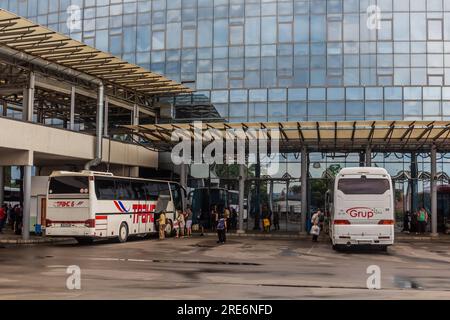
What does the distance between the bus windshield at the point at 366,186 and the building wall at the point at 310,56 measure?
16.1 metres

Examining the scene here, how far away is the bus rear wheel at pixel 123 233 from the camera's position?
29500mm

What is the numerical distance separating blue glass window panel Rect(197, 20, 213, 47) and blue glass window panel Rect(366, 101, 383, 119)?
12068 mm

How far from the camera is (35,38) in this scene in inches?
1109

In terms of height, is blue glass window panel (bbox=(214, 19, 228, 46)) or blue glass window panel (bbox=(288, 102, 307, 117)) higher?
blue glass window panel (bbox=(214, 19, 228, 46))

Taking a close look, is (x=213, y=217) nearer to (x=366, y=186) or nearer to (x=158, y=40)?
(x=158, y=40)

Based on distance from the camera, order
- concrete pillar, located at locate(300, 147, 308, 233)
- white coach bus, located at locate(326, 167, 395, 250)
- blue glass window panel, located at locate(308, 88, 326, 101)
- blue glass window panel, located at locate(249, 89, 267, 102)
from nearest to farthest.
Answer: white coach bus, located at locate(326, 167, 395, 250), concrete pillar, located at locate(300, 147, 308, 233), blue glass window panel, located at locate(308, 88, 326, 101), blue glass window panel, located at locate(249, 89, 267, 102)

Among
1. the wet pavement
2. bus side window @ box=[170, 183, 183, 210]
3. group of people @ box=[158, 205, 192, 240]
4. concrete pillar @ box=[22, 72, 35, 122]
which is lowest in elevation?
the wet pavement

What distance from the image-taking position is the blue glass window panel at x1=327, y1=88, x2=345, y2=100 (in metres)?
41.2

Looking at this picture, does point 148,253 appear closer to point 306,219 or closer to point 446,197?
point 306,219

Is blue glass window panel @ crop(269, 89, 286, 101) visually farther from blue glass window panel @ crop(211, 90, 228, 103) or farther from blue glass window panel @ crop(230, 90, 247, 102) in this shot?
blue glass window panel @ crop(211, 90, 228, 103)

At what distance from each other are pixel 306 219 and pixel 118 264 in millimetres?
21986

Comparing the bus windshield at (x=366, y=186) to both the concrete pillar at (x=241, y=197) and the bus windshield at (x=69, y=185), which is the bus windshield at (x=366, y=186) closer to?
the bus windshield at (x=69, y=185)

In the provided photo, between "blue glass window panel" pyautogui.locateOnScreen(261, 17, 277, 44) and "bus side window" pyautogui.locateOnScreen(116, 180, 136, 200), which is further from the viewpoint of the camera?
"blue glass window panel" pyautogui.locateOnScreen(261, 17, 277, 44)

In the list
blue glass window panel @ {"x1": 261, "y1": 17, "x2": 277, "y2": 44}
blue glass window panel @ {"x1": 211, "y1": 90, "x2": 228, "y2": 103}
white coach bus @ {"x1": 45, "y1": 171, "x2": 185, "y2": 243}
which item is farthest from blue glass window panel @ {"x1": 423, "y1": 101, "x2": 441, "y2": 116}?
white coach bus @ {"x1": 45, "y1": 171, "x2": 185, "y2": 243}
